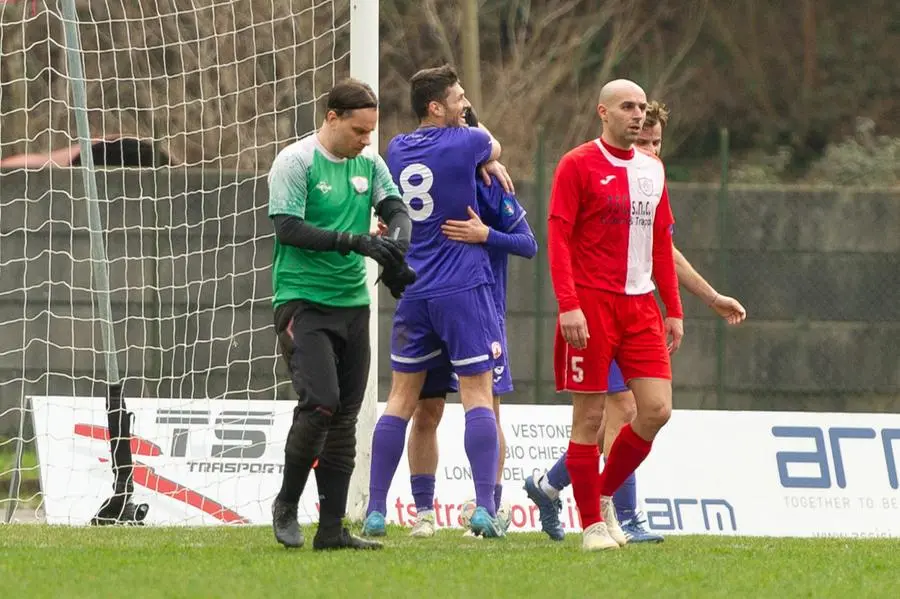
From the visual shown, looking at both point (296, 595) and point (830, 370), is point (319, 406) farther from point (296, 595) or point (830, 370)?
point (830, 370)

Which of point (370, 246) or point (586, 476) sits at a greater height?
point (370, 246)

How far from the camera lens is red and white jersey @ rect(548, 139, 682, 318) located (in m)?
7.74

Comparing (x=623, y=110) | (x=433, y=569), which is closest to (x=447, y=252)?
(x=623, y=110)

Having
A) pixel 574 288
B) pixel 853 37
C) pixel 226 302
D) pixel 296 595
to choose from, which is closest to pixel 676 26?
pixel 853 37

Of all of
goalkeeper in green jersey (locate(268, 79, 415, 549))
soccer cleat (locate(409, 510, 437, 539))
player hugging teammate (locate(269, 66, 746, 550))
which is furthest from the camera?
soccer cleat (locate(409, 510, 437, 539))

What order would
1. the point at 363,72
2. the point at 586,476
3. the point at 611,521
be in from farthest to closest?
the point at 363,72, the point at 611,521, the point at 586,476

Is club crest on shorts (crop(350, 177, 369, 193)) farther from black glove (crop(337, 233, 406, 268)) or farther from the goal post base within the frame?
the goal post base

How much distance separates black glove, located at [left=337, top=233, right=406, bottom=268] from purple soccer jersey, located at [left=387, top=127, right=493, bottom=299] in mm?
1025

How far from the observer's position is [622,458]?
7.91 metres

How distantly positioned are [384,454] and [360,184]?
60.4 inches

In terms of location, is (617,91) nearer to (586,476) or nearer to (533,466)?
(586,476)

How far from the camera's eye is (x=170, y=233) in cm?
1277

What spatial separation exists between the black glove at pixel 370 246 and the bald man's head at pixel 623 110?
1.20 meters

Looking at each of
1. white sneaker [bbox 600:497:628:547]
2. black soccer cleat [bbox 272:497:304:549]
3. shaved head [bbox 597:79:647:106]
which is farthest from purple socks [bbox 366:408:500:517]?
shaved head [bbox 597:79:647:106]
